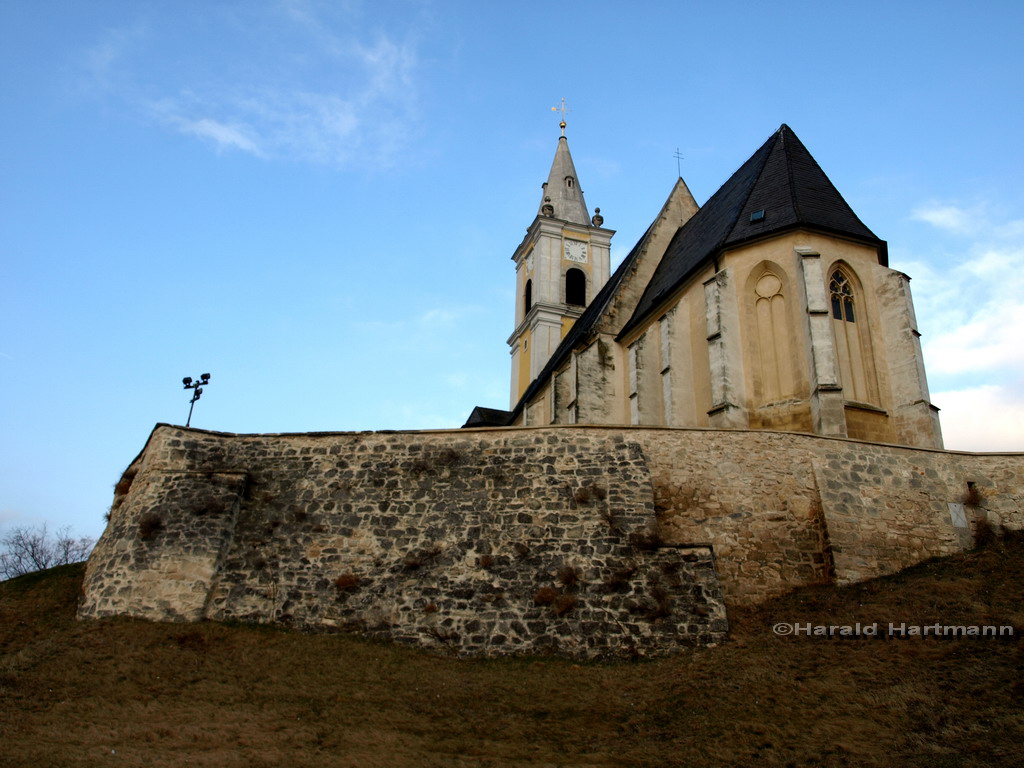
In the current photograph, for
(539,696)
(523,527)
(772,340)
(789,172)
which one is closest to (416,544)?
(523,527)

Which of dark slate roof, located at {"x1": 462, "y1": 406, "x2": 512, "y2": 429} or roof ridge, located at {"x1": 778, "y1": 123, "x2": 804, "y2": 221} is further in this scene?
dark slate roof, located at {"x1": 462, "y1": 406, "x2": 512, "y2": 429}

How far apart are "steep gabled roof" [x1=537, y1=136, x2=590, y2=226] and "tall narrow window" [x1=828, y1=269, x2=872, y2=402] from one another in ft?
93.3

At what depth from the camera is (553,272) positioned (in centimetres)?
4631

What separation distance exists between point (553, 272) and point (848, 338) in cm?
2718

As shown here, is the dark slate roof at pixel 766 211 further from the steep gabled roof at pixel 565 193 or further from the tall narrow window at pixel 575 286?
the steep gabled roof at pixel 565 193

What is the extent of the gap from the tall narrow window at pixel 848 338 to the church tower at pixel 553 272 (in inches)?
895

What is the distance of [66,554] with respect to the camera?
3912 centimetres

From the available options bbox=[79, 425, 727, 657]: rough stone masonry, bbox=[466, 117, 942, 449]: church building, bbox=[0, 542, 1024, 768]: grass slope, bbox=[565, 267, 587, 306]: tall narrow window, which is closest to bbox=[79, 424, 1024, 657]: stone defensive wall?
bbox=[79, 425, 727, 657]: rough stone masonry

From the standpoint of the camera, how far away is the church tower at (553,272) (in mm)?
44625

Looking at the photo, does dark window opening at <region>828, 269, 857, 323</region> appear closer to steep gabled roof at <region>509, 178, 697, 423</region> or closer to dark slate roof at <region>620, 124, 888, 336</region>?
dark slate roof at <region>620, 124, 888, 336</region>

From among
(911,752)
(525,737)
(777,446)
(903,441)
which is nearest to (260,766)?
(525,737)

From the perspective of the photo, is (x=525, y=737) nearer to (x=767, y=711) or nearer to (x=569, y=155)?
(x=767, y=711)

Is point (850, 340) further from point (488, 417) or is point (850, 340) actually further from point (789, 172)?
point (488, 417)

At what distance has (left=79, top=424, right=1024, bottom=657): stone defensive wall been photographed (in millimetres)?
13844
